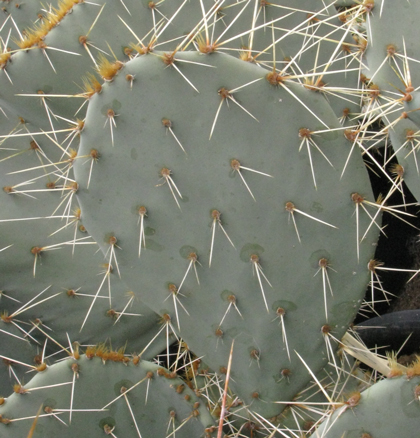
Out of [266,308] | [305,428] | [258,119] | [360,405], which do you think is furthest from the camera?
[305,428]

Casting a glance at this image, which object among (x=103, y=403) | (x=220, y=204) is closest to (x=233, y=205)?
(x=220, y=204)

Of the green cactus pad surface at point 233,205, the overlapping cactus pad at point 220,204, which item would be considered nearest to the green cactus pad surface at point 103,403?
the overlapping cactus pad at point 220,204

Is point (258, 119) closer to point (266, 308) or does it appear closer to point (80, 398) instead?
point (266, 308)

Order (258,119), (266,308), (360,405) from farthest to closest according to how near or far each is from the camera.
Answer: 1. (266,308)
2. (258,119)
3. (360,405)

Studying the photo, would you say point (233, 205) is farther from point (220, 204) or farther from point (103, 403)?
point (103, 403)

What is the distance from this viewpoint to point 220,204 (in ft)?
3.46

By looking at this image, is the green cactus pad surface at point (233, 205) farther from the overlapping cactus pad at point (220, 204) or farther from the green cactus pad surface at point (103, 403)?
the green cactus pad surface at point (103, 403)

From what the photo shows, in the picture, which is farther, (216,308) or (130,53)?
(130,53)

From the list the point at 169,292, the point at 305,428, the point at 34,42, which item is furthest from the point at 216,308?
the point at 34,42

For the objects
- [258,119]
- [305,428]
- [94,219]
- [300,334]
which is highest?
[258,119]

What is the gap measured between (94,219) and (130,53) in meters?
0.52

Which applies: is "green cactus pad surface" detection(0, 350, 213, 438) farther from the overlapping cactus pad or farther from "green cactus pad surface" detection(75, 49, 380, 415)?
"green cactus pad surface" detection(75, 49, 380, 415)

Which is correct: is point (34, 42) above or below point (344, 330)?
above

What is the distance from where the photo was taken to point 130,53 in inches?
54.5
